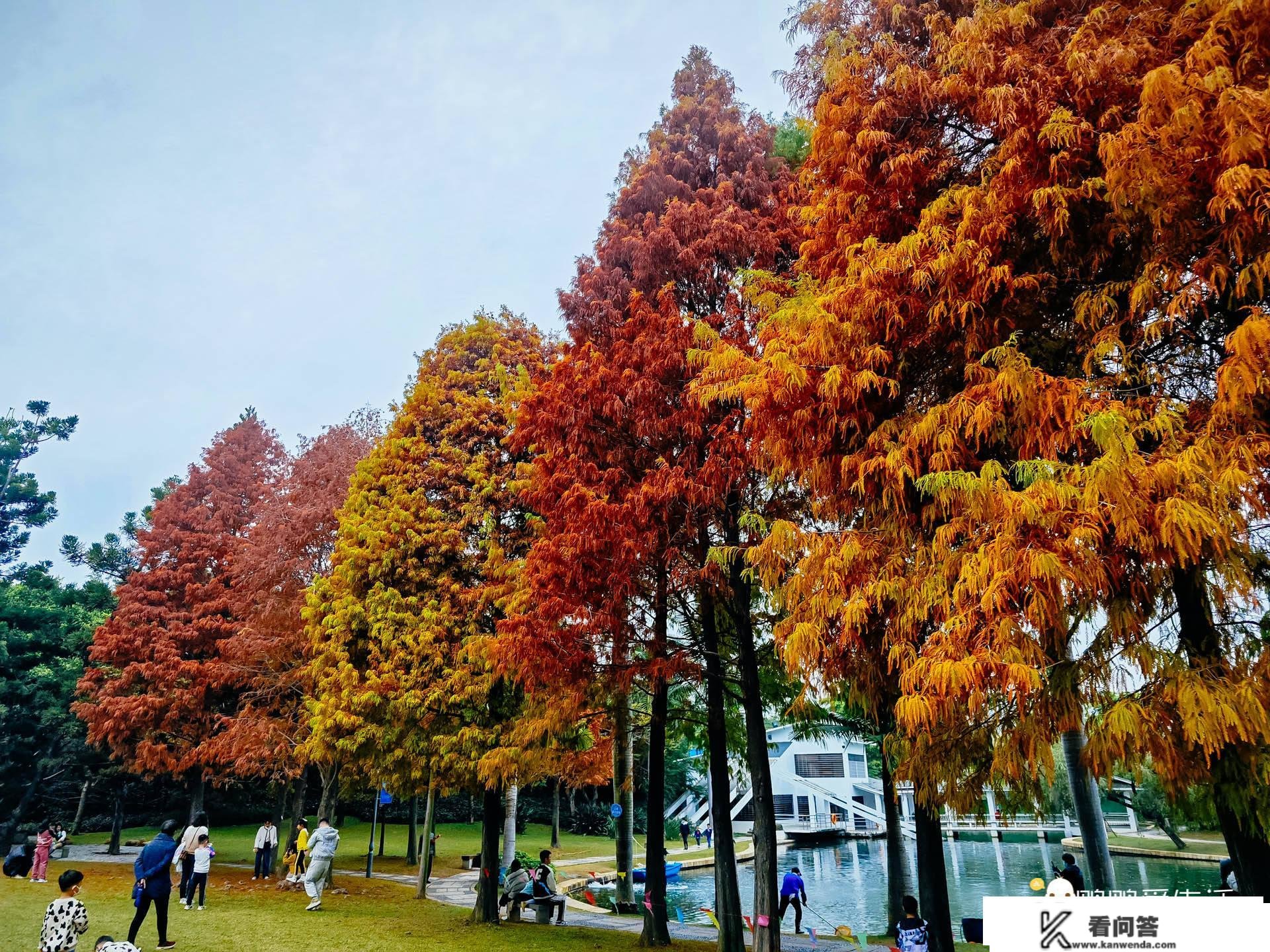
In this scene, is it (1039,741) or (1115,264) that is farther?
(1115,264)

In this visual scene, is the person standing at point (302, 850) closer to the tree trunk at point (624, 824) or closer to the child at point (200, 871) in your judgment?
the child at point (200, 871)

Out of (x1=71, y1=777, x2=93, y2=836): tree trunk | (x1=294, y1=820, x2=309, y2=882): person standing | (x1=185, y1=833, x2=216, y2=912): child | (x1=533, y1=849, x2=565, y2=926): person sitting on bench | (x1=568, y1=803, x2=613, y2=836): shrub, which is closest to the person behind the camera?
(x1=185, y1=833, x2=216, y2=912): child

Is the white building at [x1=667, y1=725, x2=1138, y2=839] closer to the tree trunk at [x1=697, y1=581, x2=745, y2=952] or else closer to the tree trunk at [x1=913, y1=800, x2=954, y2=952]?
the tree trunk at [x1=697, y1=581, x2=745, y2=952]

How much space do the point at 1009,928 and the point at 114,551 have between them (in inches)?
1489

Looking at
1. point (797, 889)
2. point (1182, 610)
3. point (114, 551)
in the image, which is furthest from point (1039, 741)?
point (114, 551)

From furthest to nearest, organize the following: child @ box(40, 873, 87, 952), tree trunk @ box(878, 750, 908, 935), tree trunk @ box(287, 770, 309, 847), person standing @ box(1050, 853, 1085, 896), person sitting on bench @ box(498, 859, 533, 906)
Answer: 1. tree trunk @ box(287, 770, 309, 847)
2. person sitting on bench @ box(498, 859, 533, 906)
3. tree trunk @ box(878, 750, 908, 935)
4. person standing @ box(1050, 853, 1085, 896)
5. child @ box(40, 873, 87, 952)

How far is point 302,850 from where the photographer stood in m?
16.4

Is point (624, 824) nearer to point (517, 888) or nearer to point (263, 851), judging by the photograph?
point (517, 888)

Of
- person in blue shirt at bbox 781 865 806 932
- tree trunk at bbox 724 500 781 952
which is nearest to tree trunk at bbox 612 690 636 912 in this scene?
person in blue shirt at bbox 781 865 806 932

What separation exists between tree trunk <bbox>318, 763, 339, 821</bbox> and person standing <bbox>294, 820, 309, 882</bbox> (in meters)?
0.47

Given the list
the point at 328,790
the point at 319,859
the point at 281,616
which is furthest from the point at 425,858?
the point at 281,616

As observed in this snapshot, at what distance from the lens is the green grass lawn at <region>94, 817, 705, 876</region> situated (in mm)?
24625

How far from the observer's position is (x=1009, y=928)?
386 centimetres

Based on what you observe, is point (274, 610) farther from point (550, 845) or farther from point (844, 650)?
point (550, 845)
